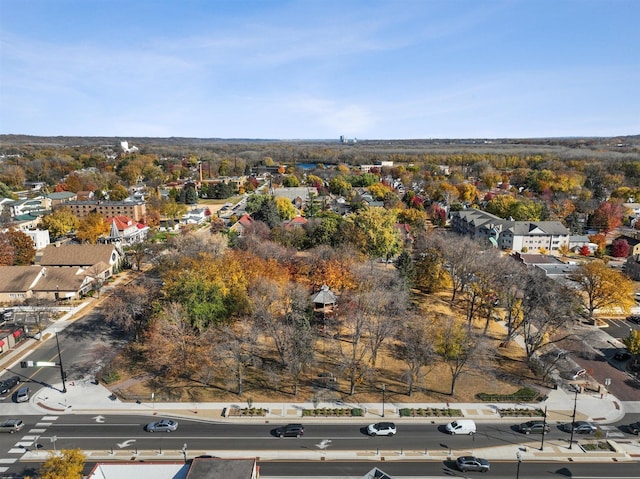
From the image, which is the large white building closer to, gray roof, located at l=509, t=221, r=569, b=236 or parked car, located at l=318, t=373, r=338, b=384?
gray roof, located at l=509, t=221, r=569, b=236

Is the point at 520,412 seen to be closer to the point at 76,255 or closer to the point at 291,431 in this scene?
the point at 291,431

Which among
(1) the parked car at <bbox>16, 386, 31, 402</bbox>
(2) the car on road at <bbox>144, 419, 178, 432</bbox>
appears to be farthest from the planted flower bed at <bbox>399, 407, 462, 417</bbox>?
(1) the parked car at <bbox>16, 386, 31, 402</bbox>

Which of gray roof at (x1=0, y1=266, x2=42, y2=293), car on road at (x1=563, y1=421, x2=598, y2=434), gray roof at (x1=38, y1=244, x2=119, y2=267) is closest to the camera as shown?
car on road at (x1=563, y1=421, x2=598, y2=434)

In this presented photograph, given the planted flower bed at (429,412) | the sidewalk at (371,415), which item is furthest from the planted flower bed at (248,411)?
the planted flower bed at (429,412)

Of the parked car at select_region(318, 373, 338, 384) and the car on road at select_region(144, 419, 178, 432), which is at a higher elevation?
the parked car at select_region(318, 373, 338, 384)

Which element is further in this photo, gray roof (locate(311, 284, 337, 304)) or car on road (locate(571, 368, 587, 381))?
gray roof (locate(311, 284, 337, 304))

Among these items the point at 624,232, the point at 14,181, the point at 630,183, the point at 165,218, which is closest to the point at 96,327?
the point at 165,218

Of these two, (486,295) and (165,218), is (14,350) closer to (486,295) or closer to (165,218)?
(486,295)

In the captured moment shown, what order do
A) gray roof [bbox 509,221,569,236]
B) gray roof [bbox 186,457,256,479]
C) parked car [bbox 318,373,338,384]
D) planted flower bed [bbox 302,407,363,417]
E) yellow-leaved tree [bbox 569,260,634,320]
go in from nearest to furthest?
gray roof [bbox 186,457,256,479] → planted flower bed [bbox 302,407,363,417] → parked car [bbox 318,373,338,384] → yellow-leaved tree [bbox 569,260,634,320] → gray roof [bbox 509,221,569,236]
